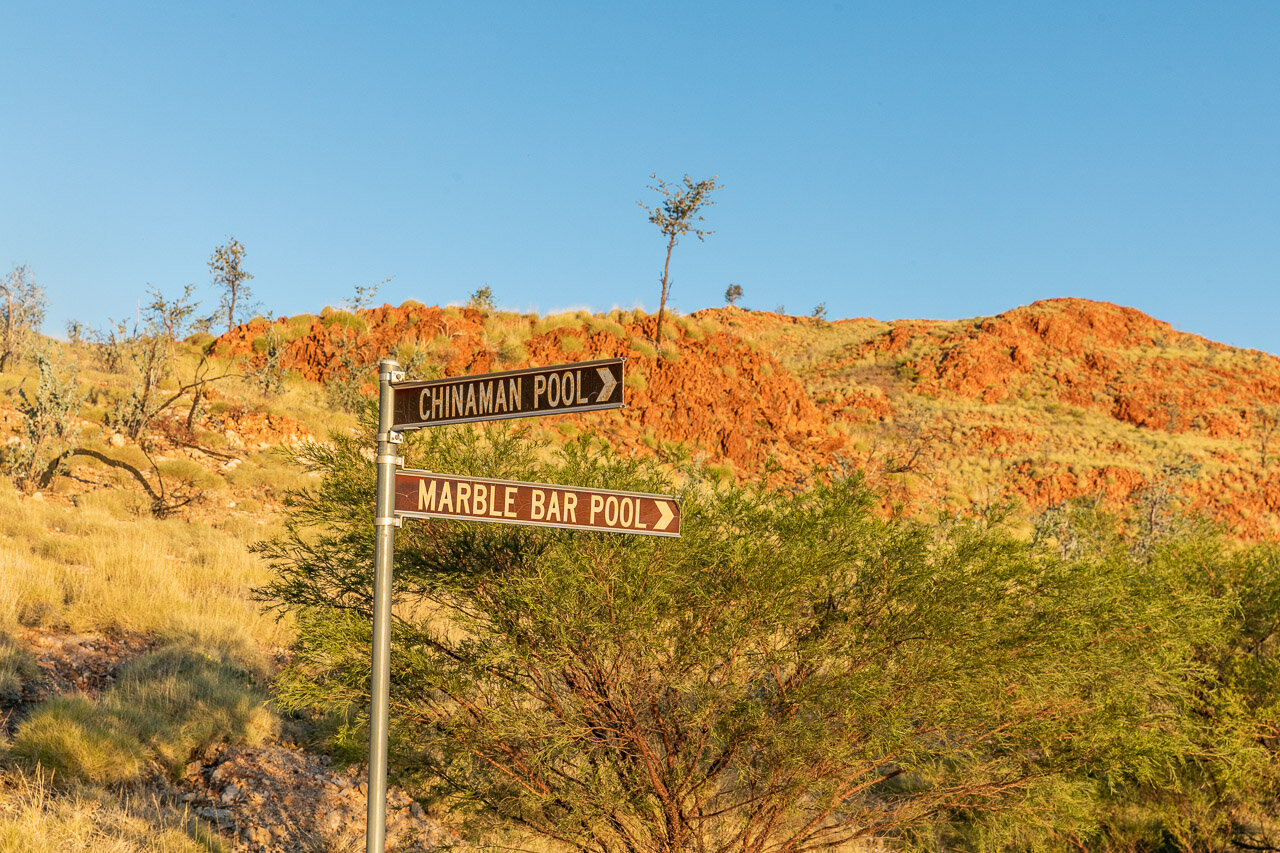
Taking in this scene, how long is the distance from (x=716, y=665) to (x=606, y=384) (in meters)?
3.05

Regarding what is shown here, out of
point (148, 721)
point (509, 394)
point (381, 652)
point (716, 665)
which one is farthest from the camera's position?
point (148, 721)

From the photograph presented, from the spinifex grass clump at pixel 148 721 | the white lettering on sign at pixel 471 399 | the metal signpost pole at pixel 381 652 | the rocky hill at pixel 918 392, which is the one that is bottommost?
the spinifex grass clump at pixel 148 721

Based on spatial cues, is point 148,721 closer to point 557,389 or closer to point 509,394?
point 509,394

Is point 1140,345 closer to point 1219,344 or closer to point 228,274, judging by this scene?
point 1219,344

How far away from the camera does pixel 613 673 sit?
5.91 m

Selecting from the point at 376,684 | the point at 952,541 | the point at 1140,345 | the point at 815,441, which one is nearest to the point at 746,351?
the point at 815,441

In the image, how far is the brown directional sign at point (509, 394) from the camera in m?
3.71

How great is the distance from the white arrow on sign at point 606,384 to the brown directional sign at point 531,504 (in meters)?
0.50

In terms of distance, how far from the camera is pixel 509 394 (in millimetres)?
3801

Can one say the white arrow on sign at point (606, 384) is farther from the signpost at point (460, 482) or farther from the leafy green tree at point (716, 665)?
the leafy green tree at point (716, 665)

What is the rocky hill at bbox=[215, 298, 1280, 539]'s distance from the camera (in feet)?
95.0

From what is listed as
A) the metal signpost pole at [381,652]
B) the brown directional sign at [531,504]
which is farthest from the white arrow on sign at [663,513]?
the metal signpost pole at [381,652]

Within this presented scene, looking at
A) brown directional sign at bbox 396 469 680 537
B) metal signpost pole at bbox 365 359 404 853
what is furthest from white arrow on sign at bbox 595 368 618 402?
metal signpost pole at bbox 365 359 404 853

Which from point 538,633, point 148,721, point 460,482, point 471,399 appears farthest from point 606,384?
point 148,721
